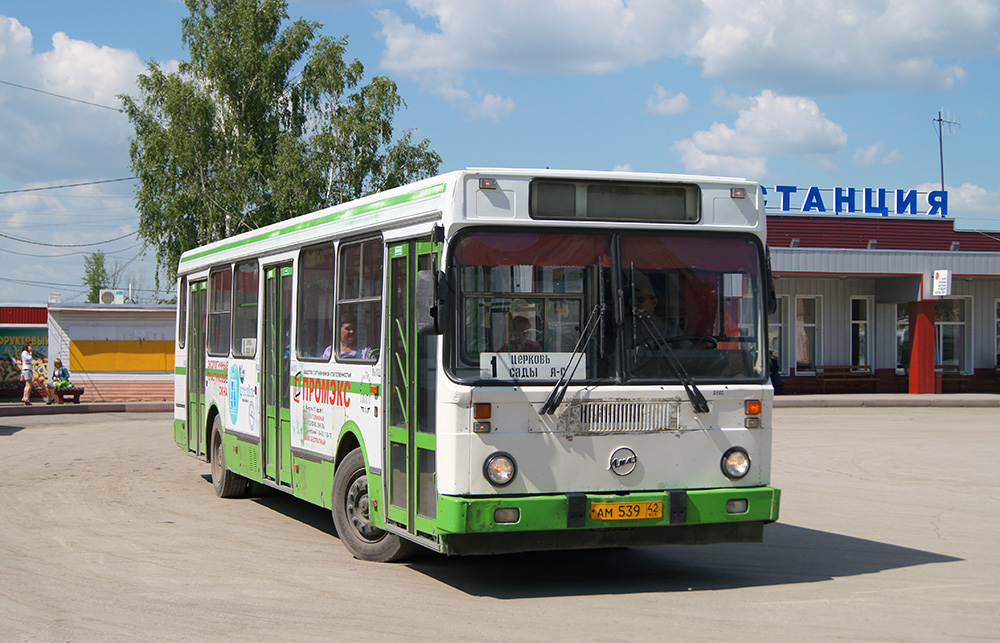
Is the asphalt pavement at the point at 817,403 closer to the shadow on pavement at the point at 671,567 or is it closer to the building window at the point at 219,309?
the building window at the point at 219,309

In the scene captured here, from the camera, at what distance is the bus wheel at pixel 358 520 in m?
8.66

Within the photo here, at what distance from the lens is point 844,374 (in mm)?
37062

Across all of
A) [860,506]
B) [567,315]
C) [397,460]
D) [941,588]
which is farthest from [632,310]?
[860,506]

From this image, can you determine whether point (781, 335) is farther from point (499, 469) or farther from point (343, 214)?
point (499, 469)

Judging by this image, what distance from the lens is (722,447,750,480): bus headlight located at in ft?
25.5

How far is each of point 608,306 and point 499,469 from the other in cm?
134

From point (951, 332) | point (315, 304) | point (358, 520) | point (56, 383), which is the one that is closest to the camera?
point (358, 520)

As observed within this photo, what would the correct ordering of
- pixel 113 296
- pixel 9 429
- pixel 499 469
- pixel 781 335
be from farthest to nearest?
pixel 113 296
pixel 781 335
pixel 9 429
pixel 499 469

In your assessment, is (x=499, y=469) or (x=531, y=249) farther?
(x=531, y=249)

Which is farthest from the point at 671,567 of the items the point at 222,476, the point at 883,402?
the point at 883,402

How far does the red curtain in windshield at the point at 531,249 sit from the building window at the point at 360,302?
1.41 meters

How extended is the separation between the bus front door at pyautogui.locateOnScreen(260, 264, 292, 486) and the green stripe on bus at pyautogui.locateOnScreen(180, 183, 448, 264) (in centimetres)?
38

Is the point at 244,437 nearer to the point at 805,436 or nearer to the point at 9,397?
the point at 805,436

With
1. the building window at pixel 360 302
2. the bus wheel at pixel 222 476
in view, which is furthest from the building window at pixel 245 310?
the building window at pixel 360 302
